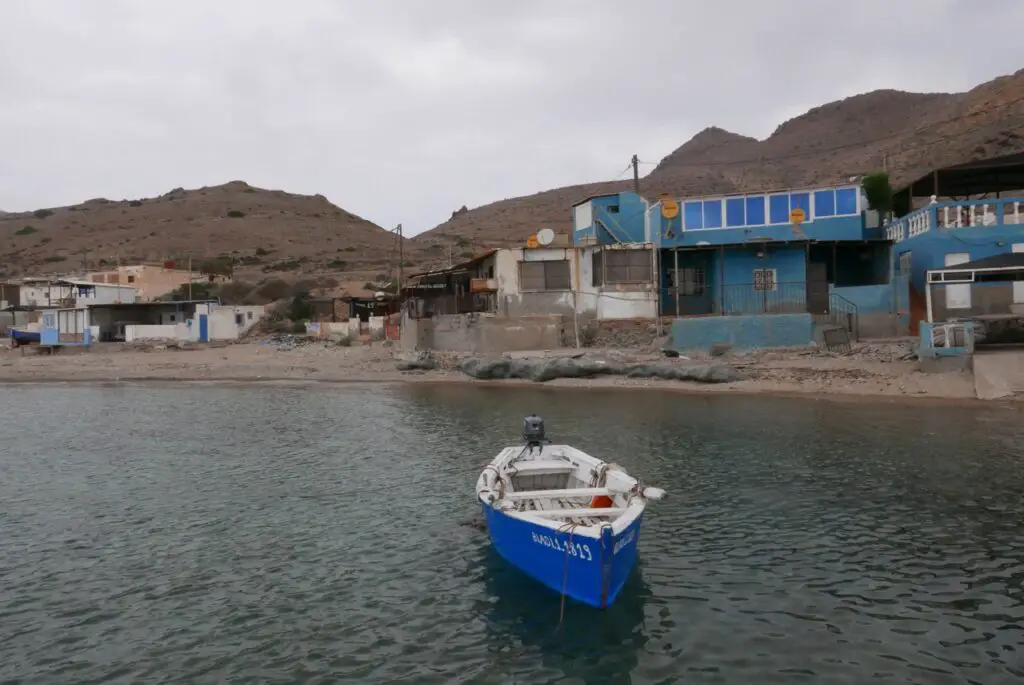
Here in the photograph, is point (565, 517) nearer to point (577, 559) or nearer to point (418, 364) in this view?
point (577, 559)

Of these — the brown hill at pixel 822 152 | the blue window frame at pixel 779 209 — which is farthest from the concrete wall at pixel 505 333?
the brown hill at pixel 822 152

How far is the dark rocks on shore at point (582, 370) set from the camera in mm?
31516

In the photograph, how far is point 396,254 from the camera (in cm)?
9856

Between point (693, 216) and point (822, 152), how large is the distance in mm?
111960

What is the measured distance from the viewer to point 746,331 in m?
35.0

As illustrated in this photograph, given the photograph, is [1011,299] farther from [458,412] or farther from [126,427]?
[126,427]

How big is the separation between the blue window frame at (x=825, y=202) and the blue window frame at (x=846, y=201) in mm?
234

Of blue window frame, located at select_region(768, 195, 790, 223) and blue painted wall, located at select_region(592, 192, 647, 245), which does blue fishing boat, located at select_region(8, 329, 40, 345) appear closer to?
blue painted wall, located at select_region(592, 192, 647, 245)

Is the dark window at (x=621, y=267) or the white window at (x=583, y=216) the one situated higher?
the white window at (x=583, y=216)

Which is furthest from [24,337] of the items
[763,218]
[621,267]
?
[763,218]

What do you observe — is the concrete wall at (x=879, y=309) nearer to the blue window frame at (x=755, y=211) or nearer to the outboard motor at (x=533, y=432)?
the blue window frame at (x=755, y=211)

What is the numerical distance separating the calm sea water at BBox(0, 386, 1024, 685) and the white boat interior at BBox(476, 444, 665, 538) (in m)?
1.05

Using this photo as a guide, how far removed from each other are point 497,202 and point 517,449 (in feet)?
430

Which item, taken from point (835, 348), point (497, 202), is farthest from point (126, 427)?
point (497, 202)
